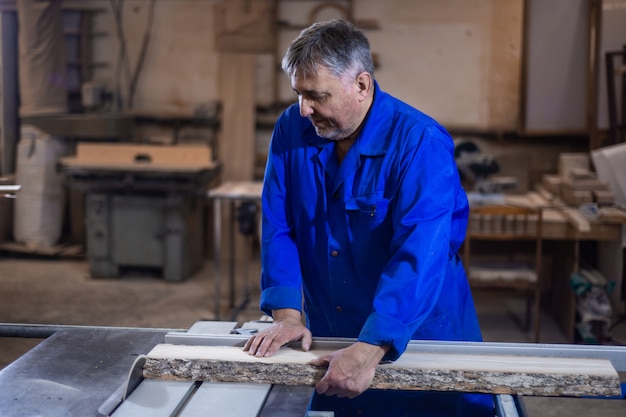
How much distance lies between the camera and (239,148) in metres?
6.27

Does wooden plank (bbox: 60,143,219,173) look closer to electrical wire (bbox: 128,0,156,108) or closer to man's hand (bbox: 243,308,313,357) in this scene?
electrical wire (bbox: 128,0,156,108)

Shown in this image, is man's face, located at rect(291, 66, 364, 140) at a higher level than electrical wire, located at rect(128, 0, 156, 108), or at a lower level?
lower

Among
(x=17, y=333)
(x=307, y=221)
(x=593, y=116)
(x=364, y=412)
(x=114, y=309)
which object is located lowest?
(x=114, y=309)

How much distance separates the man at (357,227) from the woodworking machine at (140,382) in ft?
0.33

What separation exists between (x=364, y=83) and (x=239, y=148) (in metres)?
4.48

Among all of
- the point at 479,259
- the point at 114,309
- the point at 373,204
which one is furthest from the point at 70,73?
the point at 373,204

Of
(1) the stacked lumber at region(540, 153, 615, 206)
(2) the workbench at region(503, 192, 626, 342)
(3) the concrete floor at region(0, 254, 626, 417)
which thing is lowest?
(3) the concrete floor at region(0, 254, 626, 417)

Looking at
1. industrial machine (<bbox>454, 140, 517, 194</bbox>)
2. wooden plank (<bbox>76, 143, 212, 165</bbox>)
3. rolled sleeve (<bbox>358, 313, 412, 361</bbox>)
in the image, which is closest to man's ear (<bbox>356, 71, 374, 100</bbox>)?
rolled sleeve (<bbox>358, 313, 412, 361</bbox>)

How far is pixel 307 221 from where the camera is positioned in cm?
203

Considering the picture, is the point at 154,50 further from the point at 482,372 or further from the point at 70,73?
the point at 482,372

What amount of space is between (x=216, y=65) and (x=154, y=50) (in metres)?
0.53

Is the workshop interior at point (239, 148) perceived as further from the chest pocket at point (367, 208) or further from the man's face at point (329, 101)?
the man's face at point (329, 101)

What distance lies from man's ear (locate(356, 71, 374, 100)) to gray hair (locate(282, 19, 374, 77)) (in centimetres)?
2

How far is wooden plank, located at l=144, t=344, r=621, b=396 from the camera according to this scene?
1.66 metres
